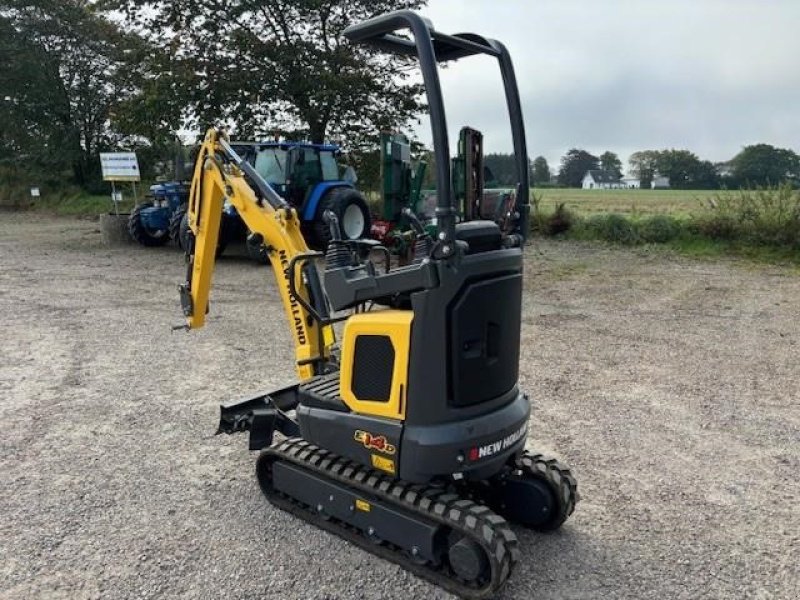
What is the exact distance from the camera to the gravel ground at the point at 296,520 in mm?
3129

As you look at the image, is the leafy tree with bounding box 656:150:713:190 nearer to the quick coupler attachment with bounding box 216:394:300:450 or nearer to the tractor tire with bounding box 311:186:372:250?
the tractor tire with bounding box 311:186:372:250

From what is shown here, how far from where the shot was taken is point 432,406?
2.96 meters

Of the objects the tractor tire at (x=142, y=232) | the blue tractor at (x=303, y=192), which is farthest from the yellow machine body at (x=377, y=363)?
the tractor tire at (x=142, y=232)

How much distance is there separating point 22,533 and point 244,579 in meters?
1.29

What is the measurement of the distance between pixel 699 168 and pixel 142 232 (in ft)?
82.3

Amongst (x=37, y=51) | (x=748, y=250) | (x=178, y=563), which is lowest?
(x=178, y=563)

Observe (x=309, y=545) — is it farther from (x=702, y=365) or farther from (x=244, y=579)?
(x=702, y=365)

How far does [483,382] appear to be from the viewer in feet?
9.96

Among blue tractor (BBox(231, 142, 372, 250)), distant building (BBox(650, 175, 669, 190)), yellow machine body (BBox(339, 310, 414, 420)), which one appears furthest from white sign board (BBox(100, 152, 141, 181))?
distant building (BBox(650, 175, 669, 190))

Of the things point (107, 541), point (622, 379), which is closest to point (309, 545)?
point (107, 541)

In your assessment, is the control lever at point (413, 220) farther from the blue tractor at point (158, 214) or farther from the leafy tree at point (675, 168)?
the leafy tree at point (675, 168)

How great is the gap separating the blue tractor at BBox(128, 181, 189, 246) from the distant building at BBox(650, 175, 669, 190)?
2625 centimetres

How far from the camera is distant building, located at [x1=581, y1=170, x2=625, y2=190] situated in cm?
3388

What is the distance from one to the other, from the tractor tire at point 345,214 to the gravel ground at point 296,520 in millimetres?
3633
